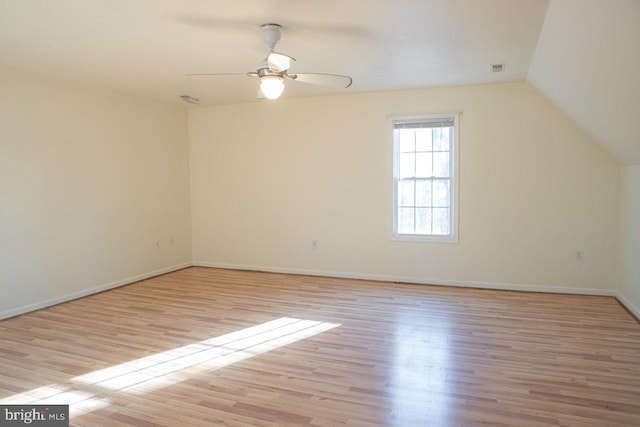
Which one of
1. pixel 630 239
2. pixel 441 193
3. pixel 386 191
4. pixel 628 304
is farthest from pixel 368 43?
pixel 628 304

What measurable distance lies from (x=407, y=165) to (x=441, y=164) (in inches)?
16.9

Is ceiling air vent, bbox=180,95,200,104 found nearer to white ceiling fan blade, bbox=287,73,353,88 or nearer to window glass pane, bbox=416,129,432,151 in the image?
white ceiling fan blade, bbox=287,73,353,88

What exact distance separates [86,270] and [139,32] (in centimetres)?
302

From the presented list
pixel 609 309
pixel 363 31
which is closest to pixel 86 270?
pixel 363 31

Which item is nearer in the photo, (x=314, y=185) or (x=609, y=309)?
(x=609, y=309)

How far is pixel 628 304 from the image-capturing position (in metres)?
3.91

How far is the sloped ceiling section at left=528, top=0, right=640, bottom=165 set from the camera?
214 centimetres

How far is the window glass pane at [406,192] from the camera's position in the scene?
5.12 meters

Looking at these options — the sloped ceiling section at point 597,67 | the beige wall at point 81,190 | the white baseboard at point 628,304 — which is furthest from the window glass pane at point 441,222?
the beige wall at point 81,190

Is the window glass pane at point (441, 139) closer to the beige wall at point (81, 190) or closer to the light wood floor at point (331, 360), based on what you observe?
the light wood floor at point (331, 360)

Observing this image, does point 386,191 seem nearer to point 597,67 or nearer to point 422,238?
point 422,238

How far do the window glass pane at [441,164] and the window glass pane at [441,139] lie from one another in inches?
2.5

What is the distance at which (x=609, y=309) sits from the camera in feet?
12.9

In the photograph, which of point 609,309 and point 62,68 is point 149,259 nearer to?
point 62,68
